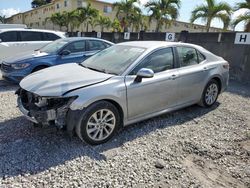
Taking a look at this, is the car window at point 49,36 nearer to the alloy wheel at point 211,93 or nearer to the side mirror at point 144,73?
the alloy wheel at point 211,93

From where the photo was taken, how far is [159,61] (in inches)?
173

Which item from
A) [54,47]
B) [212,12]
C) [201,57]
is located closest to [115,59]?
[201,57]

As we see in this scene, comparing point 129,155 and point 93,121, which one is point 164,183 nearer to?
point 129,155

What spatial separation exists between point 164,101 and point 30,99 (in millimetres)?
2272

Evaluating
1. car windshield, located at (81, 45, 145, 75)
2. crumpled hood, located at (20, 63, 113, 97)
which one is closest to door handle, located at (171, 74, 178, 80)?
car windshield, located at (81, 45, 145, 75)

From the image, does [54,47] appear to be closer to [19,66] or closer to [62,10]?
[19,66]

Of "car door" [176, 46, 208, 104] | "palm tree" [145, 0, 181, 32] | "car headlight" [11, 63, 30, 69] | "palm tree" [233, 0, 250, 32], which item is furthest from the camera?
"palm tree" [145, 0, 181, 32]

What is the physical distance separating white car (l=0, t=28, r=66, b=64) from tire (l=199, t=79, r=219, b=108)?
660 cm

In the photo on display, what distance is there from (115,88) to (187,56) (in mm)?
1988

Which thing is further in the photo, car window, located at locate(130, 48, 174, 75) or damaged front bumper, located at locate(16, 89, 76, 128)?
car window, located at locate(130, 48, 174, 75)

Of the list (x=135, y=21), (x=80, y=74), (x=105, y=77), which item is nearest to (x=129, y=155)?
(x=105, y=77)

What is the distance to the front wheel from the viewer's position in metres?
5.29

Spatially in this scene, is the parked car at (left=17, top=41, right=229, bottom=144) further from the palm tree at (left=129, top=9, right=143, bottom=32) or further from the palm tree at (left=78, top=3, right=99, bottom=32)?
the palm tree at (left=78, top=3, right=99, bottom=32)

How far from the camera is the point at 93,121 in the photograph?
3.61 m
